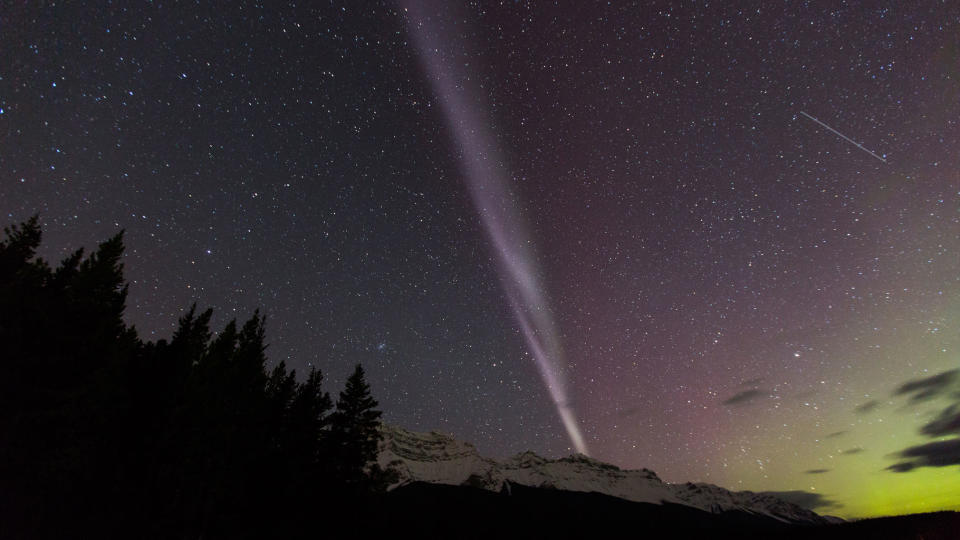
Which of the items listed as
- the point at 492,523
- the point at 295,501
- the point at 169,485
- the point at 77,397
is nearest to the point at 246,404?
the point at 295,501

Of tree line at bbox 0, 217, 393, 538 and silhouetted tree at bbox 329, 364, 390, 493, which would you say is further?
silhouetted tree at bbox 329, 364, 390, 493

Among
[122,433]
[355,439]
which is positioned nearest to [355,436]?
[355,439]

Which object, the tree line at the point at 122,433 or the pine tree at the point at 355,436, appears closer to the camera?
the tree line at the point at 122,433

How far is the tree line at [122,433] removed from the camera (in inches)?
751

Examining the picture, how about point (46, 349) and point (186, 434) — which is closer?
point (46, 349)

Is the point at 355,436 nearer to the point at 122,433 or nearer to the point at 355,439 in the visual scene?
the point at 355,439

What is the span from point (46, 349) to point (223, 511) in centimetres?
1171

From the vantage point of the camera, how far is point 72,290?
23734 mm

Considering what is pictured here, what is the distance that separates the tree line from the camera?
19.1 meters

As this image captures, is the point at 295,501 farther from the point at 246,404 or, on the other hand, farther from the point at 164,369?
the point at 164,369

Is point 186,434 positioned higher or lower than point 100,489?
higher

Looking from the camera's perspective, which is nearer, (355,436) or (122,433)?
(122,433)

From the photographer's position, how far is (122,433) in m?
21.3

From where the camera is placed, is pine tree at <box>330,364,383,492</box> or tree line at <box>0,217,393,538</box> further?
pine tree at <box>330,364,383,492</box>
